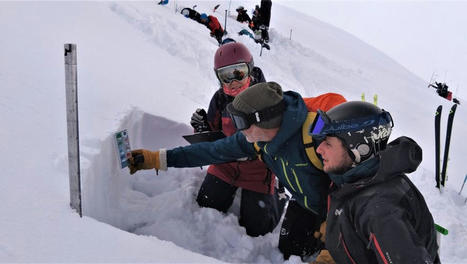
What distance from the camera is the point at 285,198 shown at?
3936 millimetres

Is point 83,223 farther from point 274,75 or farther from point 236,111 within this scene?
point 274,75

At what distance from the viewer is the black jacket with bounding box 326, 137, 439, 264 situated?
1.59 meters

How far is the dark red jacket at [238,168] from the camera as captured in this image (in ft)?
11.9

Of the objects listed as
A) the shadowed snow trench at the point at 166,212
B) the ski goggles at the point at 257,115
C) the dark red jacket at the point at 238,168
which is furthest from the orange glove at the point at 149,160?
the ski goggles at the point at 257,115

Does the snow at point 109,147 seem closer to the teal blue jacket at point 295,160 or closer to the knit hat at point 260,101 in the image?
the teal blue jacket at point 295,160

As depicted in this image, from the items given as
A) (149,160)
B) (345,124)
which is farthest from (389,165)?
(149,160)

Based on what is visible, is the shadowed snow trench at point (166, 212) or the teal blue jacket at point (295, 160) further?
the shadowed snow trench at point (166, 212)

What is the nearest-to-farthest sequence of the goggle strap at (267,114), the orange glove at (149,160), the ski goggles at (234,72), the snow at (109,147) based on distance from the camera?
the snow at (109,147) < the goggle strap at (267,114) < the orange glove at (149,160) < the ski goggles at (234,72)

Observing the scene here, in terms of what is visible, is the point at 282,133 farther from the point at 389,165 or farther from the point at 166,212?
the point at 166,212

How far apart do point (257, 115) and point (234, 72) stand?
1.18 meters

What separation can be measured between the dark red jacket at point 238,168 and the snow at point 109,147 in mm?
346

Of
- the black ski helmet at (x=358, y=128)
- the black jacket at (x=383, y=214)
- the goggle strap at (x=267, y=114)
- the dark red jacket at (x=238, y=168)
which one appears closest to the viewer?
the black jacket at (x=383, y=214)

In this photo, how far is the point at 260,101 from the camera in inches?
93.6

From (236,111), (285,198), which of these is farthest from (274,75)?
(236,111)
